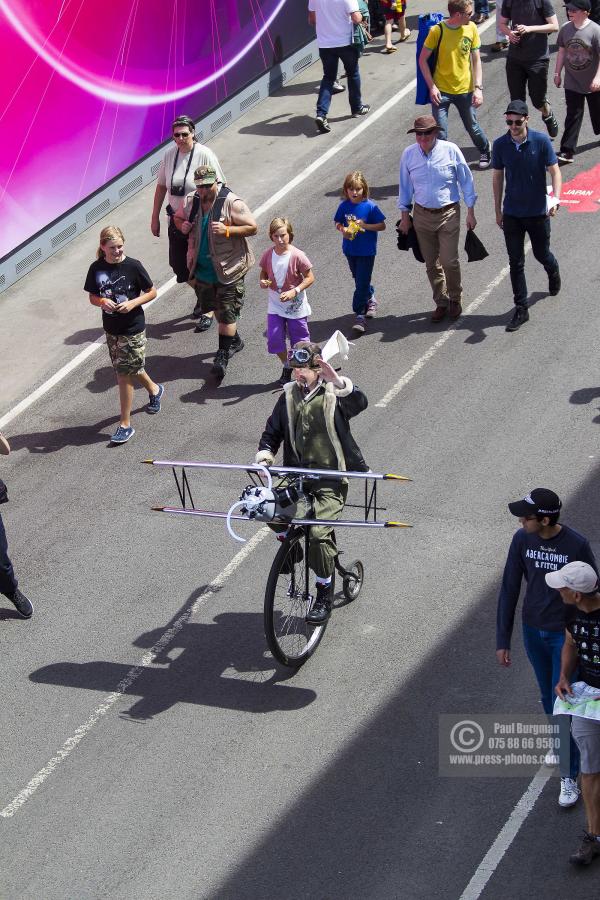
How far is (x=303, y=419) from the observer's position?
927cm

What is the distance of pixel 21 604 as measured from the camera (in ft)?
33.9

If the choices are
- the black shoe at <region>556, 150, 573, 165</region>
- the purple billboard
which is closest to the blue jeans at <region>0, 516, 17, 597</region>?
the purple billboard

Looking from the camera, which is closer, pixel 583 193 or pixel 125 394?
pixel 125 394

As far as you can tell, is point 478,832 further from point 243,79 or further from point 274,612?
point 243,79

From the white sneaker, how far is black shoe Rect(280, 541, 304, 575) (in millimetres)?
2311

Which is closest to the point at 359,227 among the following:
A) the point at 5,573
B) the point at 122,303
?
the point at 122,303

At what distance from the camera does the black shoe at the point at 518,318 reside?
1329 centimetres

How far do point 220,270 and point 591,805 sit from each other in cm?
720

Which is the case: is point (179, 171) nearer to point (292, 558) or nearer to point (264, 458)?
point (264, 458)

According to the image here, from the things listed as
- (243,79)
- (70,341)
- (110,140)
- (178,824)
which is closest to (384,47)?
(243,79)

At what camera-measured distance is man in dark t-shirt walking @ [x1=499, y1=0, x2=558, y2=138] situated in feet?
53.9

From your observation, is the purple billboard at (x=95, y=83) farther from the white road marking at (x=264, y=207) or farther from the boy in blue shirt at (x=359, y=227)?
the boy in blue shirt at (x=359, y=227)

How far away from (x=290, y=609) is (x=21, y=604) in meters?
2.25

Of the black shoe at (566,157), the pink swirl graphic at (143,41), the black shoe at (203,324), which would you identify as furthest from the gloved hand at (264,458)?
the black shoe at (566,157)
